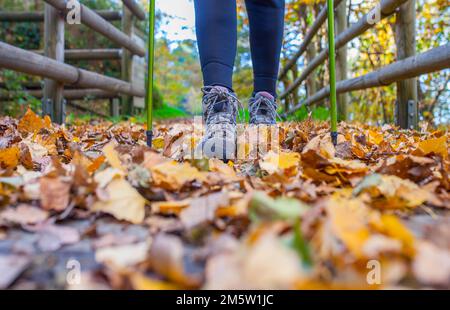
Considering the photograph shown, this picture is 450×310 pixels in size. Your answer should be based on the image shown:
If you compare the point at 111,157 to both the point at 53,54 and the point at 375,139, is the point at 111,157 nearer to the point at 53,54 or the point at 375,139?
the point at 375,139

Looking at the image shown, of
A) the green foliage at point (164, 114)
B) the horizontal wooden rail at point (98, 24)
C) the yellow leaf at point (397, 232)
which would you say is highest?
the horizontal wooden rail at point (98, 24)

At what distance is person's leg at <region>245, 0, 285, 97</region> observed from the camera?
1681mm

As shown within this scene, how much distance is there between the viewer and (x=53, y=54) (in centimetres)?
286

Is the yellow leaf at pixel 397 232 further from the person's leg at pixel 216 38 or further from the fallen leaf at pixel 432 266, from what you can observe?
the person's leg at pixel 216 38

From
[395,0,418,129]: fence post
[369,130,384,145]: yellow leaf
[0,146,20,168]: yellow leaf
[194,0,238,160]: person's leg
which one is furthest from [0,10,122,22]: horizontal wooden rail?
[0,146,20,168]: yellow leaf

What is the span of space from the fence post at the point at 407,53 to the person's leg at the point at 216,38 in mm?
1419

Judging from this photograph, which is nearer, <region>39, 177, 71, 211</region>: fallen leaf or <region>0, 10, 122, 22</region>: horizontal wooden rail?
<region>39, 177, 71, 211</region>: fallen leaf

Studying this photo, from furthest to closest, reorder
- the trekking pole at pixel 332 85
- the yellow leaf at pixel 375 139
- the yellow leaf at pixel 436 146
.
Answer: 1. the yellow leaf at pixel 375 139
2. the trekking pole at pixel 332 85
3. the yellow leaf at pixel 436 146

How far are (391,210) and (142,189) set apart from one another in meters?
0.44

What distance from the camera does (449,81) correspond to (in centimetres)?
431

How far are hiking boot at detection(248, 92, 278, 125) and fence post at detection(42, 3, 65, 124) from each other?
172 cm

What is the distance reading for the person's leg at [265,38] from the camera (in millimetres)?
1681

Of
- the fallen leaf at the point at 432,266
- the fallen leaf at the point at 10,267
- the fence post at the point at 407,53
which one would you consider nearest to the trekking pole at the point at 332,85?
the fallen leaf at the point at 432,266

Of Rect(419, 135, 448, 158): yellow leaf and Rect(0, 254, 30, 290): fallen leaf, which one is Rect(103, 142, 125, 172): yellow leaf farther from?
Rect(419, 135, 448, 158): yellow leaf
